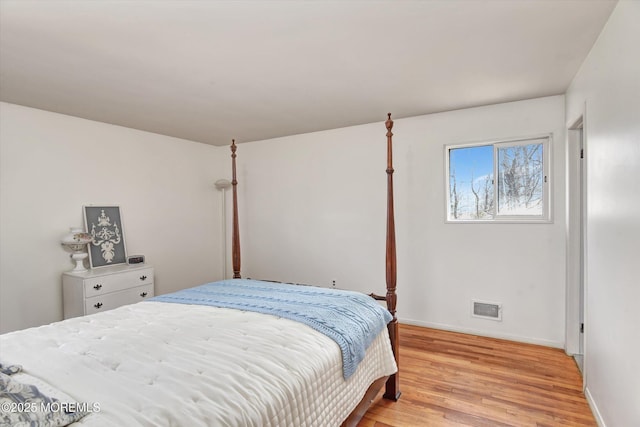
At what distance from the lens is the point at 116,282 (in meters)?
3.33

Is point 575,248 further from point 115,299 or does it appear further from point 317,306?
point 115,299

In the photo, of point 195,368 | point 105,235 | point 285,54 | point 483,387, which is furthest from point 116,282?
point 483,387

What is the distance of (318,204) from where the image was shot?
434cm

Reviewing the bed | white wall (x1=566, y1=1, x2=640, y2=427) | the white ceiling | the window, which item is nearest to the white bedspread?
the bed

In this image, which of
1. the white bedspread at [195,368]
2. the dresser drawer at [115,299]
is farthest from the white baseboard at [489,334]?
the dresser drawer at [115,299]

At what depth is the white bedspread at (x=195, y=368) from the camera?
44.7 inches

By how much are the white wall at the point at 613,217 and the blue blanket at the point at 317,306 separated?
1.22 meters

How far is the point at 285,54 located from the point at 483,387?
8.87 ft

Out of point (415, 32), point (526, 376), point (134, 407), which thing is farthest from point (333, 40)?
point (526, 376)

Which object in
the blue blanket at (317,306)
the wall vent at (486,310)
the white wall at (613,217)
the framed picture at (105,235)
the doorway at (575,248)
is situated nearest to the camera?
the white wall at (613,217)

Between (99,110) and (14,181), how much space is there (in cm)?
95

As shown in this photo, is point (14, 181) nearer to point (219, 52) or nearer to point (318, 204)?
point (219, 52)

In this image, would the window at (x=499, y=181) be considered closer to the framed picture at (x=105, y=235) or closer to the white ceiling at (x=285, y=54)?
the white ceiling at (x=285, y=54)

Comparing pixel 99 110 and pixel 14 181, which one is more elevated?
pixel 99 110
